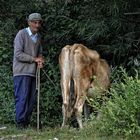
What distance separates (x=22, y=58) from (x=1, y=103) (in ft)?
9.35

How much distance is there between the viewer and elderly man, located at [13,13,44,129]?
9680mm

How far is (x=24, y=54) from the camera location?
962 centimetres

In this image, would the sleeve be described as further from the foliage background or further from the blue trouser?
the foliage background

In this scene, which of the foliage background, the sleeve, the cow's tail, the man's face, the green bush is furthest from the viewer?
the foliage background

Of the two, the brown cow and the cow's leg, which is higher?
the brown cow

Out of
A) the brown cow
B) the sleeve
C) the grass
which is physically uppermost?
the sleeve

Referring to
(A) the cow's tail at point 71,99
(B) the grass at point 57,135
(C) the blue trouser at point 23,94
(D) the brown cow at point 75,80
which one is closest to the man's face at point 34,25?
(D) the brown cow at point 75,80

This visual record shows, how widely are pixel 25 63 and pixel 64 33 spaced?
229 cm

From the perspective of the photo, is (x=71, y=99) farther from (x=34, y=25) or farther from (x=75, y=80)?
(x=34, y=25)

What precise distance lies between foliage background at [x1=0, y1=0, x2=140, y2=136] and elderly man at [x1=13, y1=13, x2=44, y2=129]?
61.6 inches

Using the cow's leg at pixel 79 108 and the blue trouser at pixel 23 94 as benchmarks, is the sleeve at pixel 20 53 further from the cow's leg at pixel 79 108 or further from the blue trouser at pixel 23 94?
the cow's leg at pixel 79 108

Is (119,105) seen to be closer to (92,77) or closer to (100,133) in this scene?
(100,133)

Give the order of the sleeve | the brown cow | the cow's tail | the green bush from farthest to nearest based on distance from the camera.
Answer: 1. the cow's tail
2. the brown cow
3. the sleeve
4. the green bush

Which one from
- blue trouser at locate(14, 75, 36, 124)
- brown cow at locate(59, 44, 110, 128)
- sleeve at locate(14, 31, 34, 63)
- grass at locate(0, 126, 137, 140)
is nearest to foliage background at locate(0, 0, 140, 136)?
brown cow at locate(59, 44, 110, 128)
